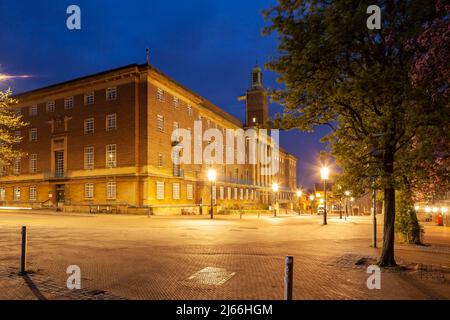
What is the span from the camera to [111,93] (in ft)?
144

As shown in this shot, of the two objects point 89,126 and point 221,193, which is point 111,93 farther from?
point 221,193

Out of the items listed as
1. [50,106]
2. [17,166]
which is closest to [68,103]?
[50,106]

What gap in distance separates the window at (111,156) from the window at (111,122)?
2154 millimetres

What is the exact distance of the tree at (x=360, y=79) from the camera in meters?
9.05

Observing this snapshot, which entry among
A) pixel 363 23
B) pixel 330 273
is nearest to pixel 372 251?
pixel 330 273

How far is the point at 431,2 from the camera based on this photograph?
357 inches

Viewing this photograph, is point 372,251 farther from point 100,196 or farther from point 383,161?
point 100,196

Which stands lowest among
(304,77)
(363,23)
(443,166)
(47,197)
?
(47,197)

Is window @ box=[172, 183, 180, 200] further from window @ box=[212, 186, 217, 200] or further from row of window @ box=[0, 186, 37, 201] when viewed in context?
row of window @ box=[0, 186, 37, 201]

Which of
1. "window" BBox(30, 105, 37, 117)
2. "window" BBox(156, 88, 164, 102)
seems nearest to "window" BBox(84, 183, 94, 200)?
"window" BBox(156, 88, 164, 102)

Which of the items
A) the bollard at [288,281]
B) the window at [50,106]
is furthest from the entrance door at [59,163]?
the bollard at [288,281]

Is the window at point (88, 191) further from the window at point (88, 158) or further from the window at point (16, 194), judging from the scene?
the window at point (16, 194)

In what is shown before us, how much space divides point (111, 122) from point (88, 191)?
881 centimetres
